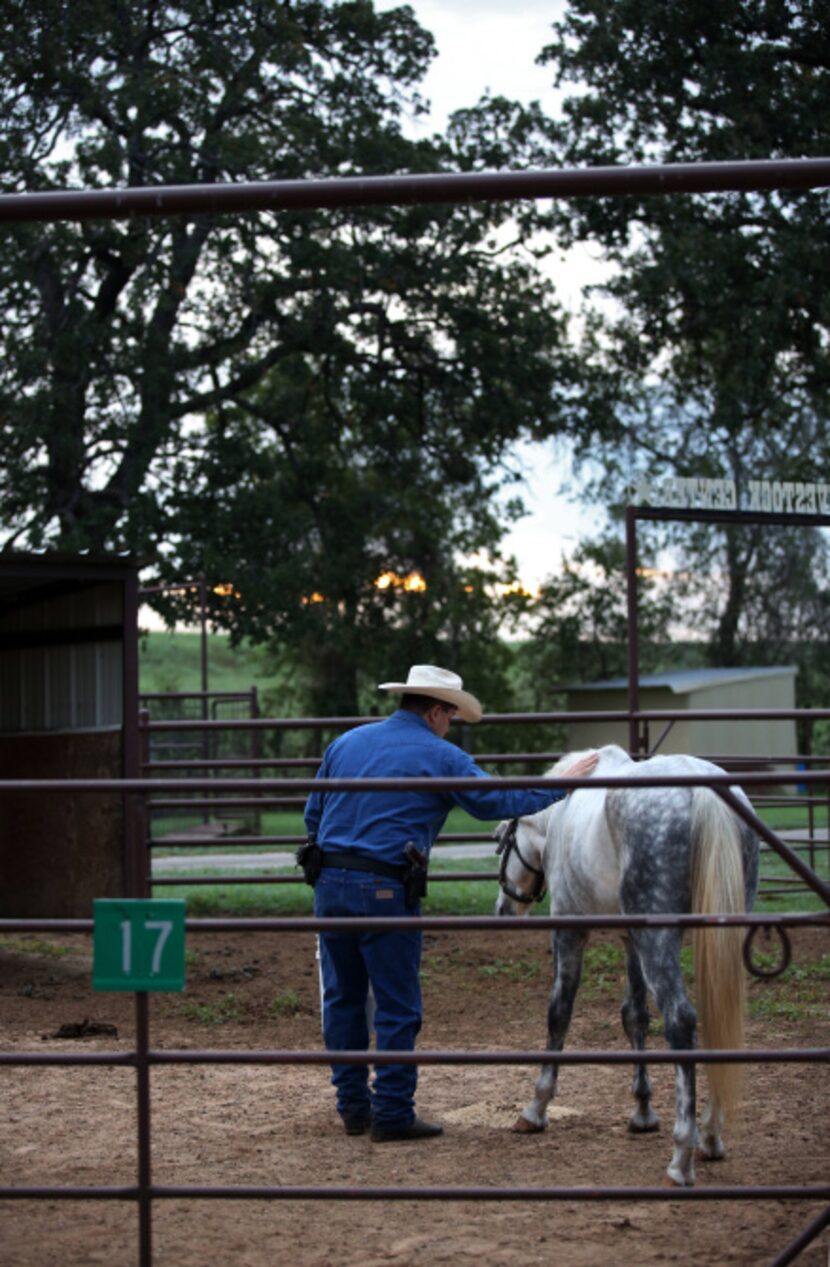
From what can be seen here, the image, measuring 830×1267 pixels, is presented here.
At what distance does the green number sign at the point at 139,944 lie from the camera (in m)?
3.41

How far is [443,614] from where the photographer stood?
1183 inches

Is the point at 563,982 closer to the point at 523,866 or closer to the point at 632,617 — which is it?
the point at 523,866

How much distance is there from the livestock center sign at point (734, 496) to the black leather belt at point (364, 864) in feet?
16.4

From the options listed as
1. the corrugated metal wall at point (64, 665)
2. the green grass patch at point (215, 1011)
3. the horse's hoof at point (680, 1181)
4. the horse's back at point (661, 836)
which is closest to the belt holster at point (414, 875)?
the horse's back at point (661, 836)

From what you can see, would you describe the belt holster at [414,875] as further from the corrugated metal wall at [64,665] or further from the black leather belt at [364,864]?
the corrugated metal wall at [64,665]

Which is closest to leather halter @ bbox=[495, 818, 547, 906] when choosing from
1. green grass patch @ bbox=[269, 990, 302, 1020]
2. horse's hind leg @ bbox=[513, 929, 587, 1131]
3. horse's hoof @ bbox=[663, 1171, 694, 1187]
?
horse's hind leg @ bbox=[513, 929, 587, 1131]

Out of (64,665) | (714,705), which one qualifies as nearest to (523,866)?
(64,665)

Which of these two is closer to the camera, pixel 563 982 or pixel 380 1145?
pixel 380 1145

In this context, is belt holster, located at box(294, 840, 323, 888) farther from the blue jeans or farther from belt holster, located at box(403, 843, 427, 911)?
belt holster, located at box(403, 843, 427, 911)

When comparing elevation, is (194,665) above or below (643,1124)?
above

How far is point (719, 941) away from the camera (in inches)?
180

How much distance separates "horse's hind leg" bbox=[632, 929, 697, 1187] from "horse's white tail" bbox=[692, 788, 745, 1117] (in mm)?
98

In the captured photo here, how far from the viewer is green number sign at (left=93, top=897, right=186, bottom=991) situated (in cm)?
341

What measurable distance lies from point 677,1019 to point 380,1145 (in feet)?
3.77
